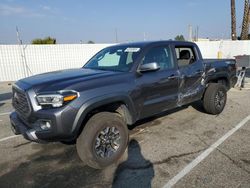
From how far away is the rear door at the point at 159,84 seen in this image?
3.84 meters

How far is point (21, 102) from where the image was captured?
335 centimetres

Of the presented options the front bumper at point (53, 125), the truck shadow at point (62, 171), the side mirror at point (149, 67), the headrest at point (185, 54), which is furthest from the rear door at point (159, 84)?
the front bumper at point (53, 125)

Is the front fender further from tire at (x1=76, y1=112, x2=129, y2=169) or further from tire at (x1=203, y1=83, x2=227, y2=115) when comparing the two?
→ tire at (x1=203, y1=83, x2=227, y2=115)

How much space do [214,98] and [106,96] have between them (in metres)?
3.21

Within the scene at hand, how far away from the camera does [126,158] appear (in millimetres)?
3639

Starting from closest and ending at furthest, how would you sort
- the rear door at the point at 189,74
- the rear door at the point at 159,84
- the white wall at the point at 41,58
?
the rear door at the point at 159,84
the rear door at the point at 189,74
the white wall at the point at 41,58

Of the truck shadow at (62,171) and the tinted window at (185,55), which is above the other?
the tinted window at (185,55)

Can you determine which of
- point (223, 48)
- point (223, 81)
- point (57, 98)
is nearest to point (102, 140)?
point (57, 98)

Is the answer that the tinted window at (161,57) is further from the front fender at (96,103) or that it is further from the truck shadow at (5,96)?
the truck shadow at (5,96)

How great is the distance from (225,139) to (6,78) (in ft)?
40.6

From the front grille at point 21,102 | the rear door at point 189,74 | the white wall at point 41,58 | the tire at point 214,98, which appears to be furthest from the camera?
the white wall at point 41,58

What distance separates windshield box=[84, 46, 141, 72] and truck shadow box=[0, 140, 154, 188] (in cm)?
149

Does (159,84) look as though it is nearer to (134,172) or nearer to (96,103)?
(96,103)

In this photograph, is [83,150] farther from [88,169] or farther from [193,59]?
[193,59]
